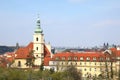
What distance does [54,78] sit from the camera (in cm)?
7119

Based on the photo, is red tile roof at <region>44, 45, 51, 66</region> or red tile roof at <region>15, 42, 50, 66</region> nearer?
red tile roof at <region>15, 42, 50, 66</region>

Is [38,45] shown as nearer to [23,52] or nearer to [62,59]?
[23,52]

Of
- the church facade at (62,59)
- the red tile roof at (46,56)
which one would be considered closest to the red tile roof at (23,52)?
the church facade at (62,59)

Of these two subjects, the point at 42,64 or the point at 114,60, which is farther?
the point at 114,60

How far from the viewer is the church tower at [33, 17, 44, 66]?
100 m

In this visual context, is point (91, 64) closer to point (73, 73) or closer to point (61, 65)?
point (61, 65)

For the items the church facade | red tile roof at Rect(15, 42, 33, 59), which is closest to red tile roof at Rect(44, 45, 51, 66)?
the church facade

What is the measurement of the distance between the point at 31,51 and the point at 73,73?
2316cm

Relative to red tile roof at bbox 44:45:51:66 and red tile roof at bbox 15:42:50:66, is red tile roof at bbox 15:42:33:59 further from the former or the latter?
red tile roof at bbox 44:45:51:66

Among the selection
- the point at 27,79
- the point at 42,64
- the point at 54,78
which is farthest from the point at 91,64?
the point at 27,79

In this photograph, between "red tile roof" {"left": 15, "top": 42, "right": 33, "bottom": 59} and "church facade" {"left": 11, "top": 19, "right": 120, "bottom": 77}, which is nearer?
"church facade" {"left": 11, "top": 19, "right": 120, "bottom": 77}

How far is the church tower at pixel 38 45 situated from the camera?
100 m

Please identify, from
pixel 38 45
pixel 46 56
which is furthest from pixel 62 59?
pixel 38 45

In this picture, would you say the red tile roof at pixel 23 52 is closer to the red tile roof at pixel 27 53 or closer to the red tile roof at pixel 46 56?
the red tile roof at pixel 27 53
